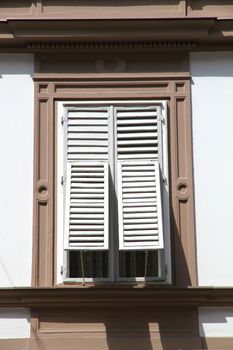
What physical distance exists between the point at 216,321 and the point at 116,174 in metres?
1.94

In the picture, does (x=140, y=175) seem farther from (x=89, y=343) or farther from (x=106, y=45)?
(x=89, y=343)

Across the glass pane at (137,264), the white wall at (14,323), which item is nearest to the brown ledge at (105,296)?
the white wall at (14,323)

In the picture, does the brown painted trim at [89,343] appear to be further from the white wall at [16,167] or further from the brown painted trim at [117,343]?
the white wall at [16,167]

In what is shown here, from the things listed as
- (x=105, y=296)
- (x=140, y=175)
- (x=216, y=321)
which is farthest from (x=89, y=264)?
(x=216, y=321)

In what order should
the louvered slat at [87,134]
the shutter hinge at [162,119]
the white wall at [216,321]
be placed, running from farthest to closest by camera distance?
the shutter hinge at [162,119] → the louvered slat at [87,134] → the white wall at [216,321]

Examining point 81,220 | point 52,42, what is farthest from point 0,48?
point 81,220

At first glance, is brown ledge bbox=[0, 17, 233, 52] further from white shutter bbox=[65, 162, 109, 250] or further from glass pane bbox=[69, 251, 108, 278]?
glass pane bbox=[69, 251, 108, 278]

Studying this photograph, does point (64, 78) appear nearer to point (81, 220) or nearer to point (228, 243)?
point (81, 220)

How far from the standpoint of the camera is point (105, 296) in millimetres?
8461

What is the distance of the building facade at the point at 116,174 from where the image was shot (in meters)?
8.49

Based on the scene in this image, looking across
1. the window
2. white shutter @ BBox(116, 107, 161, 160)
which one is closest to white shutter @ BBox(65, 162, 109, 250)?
the window

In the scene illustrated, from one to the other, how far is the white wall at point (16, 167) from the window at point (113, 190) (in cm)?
36

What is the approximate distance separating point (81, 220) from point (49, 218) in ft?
1.63

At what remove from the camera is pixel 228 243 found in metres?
8.76
